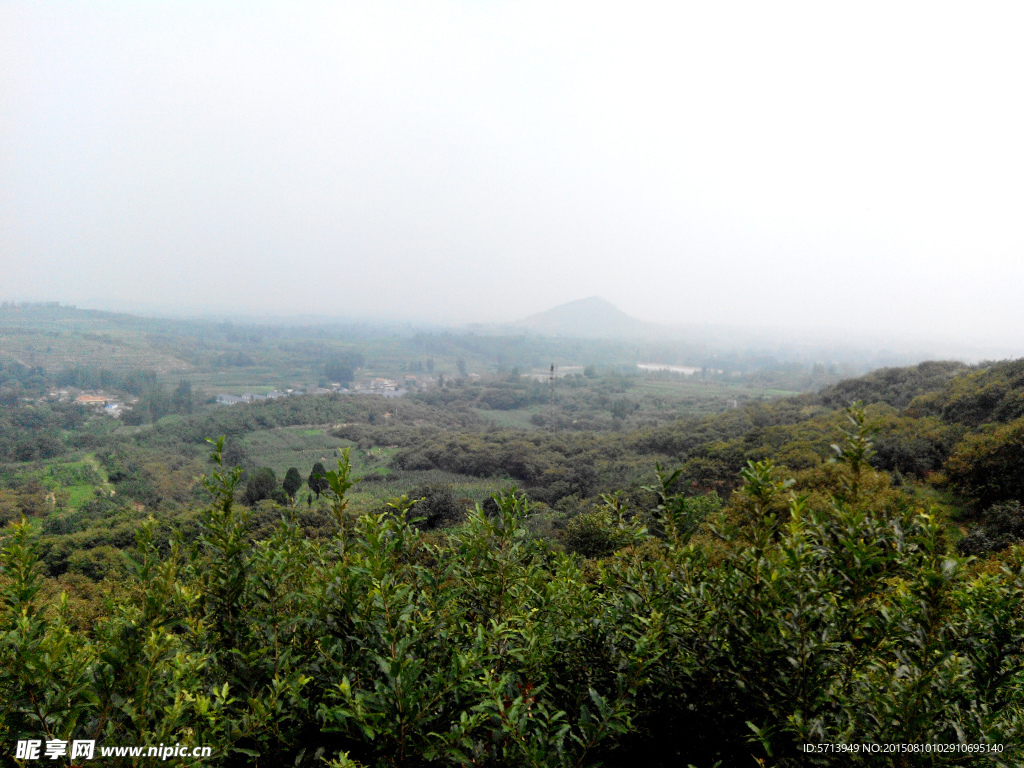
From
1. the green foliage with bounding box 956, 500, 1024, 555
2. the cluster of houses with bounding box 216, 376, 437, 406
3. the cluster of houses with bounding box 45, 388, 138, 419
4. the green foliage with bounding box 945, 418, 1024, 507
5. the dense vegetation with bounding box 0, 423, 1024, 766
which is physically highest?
the dense vegetation with bounding box 0, 423, 1024, 766

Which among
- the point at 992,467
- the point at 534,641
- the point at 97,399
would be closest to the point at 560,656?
the point at 534,641

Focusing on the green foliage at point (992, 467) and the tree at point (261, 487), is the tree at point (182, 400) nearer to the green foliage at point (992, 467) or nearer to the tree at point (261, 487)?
the tree at point (261, 487)

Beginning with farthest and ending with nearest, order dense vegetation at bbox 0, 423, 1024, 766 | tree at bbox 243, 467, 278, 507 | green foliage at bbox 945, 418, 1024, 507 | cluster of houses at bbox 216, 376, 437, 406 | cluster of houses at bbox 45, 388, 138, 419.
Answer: cluster of houses at bbox 216, 376, 437, 406
cluster of houses at bbox 45, 388, 138, 419
tree at bbox 243, 467, 278, 507
green foliage at bbox 945, 418, 1024, 507
dense vegetation at bbox 0, 423, 1024, 766

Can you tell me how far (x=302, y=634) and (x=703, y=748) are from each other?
2.10 metres

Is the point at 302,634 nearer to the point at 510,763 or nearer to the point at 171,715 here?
the point at 171,715

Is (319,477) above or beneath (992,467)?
above

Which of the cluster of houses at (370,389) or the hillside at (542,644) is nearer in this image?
the hillside at (542,644)

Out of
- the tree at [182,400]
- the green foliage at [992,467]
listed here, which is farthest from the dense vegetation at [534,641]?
the tree at [182,400]

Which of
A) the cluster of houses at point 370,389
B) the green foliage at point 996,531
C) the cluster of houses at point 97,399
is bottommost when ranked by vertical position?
the cluster of houses at point 97,399

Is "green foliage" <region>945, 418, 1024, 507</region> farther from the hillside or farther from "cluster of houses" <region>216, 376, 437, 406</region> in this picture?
"cluster of houses" <region>216, 376, 437, 406</region>

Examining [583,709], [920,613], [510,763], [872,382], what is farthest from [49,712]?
[872,382]

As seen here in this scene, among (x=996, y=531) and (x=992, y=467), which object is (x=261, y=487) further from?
(x=992, y=467)

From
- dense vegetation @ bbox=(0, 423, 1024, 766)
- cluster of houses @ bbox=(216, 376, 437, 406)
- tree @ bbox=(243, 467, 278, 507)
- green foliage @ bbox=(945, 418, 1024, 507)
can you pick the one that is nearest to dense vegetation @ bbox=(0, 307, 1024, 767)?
dense vegetation @ bbox=(0, 423, 1024, 766)

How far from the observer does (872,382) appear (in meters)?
34.5
